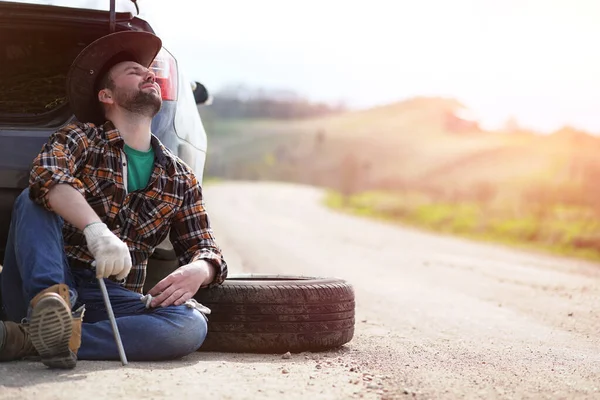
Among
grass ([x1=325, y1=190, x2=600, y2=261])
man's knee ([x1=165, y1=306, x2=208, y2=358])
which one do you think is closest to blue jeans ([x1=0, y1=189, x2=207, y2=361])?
man's knee ([x1=165, y1=306, x2=208, y2=358])

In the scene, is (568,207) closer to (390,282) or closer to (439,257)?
(439,257)

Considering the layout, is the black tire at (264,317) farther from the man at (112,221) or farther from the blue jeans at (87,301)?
the blue jeans at (87,301)

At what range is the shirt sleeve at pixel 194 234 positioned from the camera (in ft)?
15.5

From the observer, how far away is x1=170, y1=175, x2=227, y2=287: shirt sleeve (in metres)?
4.72

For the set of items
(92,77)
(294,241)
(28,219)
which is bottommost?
(294,241)

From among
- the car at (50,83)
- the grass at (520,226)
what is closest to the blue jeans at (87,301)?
the car at (50,83)

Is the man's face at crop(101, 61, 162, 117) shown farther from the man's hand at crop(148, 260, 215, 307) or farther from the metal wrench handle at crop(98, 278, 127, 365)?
the metal wrench handle at crop(98, 278, 127, 365)

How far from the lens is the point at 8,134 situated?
468 cm

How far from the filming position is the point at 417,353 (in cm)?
505

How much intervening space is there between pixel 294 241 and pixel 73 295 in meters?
11.0

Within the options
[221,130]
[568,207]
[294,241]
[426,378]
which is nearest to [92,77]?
[426,378]

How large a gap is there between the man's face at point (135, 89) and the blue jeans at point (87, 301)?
2.12 ft

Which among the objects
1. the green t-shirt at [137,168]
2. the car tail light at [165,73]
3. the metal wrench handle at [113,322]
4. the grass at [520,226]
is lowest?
the grass at [520,226]

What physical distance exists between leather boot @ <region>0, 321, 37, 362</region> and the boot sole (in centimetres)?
25
